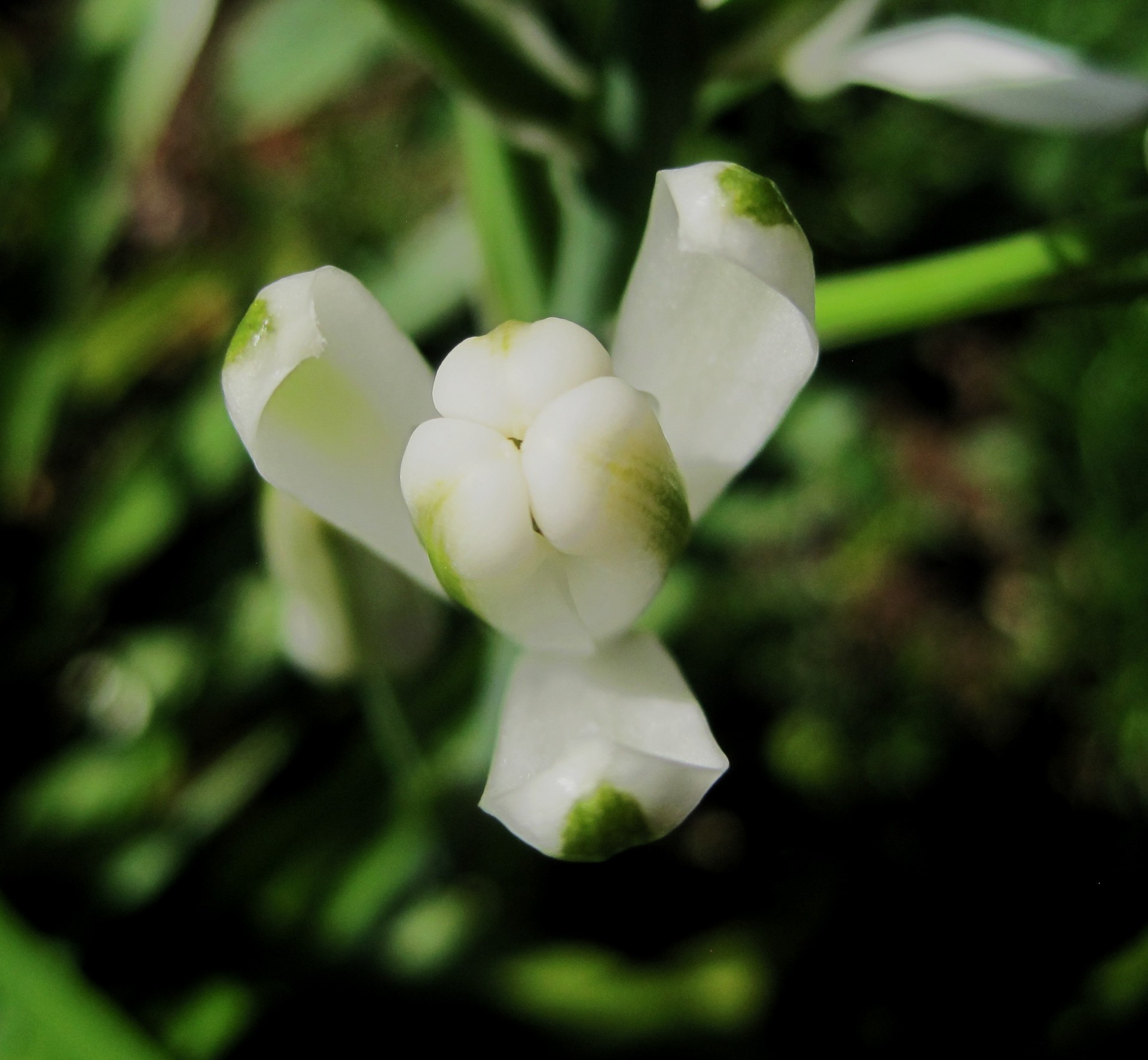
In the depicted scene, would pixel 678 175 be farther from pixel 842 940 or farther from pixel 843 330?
pixel 842 940

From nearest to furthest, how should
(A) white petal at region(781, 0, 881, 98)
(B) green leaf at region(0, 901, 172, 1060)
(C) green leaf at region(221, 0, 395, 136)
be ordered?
1. (A) white petal at region(781, 0, 881, 98)
2. (B) green leaf at region(0, 901, 172, 1060)
3. (C) green leaf at region(221, 0, 395, 136)

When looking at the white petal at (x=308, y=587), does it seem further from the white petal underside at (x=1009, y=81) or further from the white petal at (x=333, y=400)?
the white petal underside at (x=1009, y=81)

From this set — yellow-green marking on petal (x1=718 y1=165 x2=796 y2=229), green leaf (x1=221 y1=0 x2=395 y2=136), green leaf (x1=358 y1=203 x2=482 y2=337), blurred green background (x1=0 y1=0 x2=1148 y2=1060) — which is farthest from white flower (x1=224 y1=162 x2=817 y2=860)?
green leaf (x1=221 y1=0 x2=395 y2=136)

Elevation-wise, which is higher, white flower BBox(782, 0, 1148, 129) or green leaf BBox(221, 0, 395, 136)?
white flower BBox(782, 0, 1148, 129)

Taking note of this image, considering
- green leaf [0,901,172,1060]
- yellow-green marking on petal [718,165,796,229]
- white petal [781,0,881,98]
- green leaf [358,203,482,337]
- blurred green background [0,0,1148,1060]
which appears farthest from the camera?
green leaf [358,203,482,337]

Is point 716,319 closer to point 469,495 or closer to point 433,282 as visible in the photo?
point 469,495

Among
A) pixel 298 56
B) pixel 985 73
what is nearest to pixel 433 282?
pixel 298 56

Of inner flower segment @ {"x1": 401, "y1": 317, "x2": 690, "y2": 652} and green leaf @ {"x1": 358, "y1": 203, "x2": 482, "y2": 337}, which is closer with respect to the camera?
inner flower segment @ {"x1": 401, "y1": 317, "x2": 690, "y2": 652}

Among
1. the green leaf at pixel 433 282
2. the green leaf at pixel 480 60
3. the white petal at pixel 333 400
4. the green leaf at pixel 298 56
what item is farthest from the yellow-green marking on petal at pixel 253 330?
the green leaf at pixel 298 56

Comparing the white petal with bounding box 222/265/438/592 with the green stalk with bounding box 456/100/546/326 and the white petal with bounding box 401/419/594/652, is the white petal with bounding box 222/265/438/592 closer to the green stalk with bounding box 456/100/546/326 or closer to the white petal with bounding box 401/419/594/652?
the white petal with bounding box 401/419/594/652
